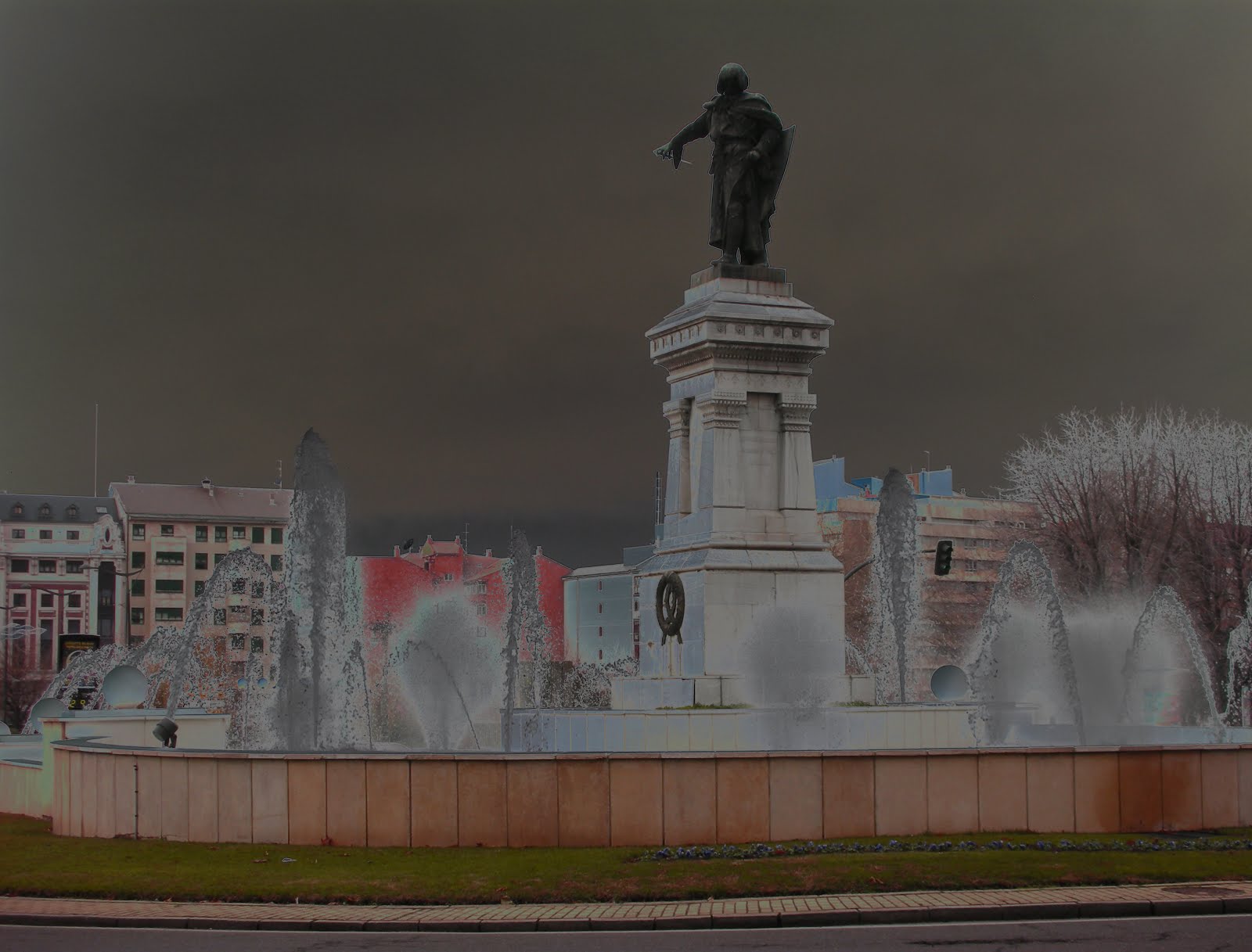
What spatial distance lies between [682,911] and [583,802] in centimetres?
374

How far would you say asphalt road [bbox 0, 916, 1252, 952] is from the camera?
13.5 meters

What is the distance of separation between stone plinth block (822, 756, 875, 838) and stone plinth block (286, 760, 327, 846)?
5546 mm

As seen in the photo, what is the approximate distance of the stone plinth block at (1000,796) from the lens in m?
18.9

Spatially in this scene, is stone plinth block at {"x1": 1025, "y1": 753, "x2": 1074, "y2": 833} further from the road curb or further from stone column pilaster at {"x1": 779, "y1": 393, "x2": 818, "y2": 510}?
stone column pilaster at {"x1": 779, "y1": 393, "x2": 818, "y2": 510}

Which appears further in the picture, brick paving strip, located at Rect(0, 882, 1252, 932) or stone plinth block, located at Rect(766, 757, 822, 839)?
stone plinth block, located at Rect(766, 757, 822, 839)

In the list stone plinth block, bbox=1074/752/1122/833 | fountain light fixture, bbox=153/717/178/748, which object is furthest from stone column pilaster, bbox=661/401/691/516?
stone plinth block, bbox=1074/752/1122/833

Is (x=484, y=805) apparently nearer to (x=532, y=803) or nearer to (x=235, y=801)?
(x=532, y=803)

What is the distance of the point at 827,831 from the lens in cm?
1866

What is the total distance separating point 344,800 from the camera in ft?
62.0

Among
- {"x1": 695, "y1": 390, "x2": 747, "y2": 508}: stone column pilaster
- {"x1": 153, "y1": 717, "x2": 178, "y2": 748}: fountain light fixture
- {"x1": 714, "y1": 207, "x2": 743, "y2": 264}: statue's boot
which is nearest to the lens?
{"x1": 153, "y1": 717, "x2": 178, "y2": 748}: fountain light fixture

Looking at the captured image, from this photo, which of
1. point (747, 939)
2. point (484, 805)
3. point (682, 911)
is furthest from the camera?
point (484, 805)

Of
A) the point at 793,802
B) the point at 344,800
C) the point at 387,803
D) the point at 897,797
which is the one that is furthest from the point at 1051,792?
the point at 344,800

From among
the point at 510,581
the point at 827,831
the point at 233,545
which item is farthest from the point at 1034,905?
the point at 233,545

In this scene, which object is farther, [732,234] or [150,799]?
[732,234]
